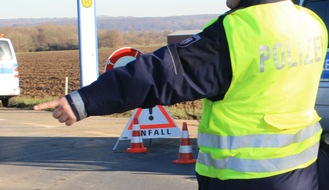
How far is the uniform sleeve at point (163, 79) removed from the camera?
2623 mm

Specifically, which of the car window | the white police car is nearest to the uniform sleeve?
the white police car

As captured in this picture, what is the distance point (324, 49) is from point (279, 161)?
1.89 ft

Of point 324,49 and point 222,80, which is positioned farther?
point 324,49

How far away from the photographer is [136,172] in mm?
7949

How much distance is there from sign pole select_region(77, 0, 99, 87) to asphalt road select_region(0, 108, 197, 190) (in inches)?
91.9

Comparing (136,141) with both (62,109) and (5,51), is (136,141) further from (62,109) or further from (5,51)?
(5,51)

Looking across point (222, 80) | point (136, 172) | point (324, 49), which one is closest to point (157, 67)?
point (222, 80)

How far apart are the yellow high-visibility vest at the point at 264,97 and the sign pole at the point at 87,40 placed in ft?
38.5

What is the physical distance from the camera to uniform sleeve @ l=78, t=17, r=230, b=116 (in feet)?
8.61

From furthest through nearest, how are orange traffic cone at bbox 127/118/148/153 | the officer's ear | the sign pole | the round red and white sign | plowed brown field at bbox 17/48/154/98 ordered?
plowed brown field at bbox 17/48/154/98 → the sign pole → the round red and white sign → orange traffic cone at bbox 127/118/148/153 → the officer's ear

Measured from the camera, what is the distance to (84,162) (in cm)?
866

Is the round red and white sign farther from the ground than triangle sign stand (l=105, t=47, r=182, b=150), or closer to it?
farther from the ground

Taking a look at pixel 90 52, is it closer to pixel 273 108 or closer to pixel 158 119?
pixel 158 119

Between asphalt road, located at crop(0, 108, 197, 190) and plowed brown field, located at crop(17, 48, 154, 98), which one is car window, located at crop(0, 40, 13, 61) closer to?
plowed brown field, located at crop(17, 48, 154, 98)
